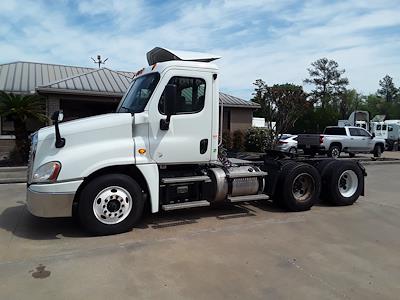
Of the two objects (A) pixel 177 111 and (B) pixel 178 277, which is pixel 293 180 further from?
(B) pixel 178 277

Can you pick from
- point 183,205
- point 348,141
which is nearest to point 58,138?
point 183,205

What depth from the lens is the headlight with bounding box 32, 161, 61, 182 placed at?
232 inches

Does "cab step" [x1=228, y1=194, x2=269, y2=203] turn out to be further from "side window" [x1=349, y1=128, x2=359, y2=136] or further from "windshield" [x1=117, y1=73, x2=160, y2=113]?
"side window" [x1=349, y1=128, x2=359, y2=136]

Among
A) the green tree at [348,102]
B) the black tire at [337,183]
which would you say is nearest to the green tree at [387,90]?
the green tree at [348,102]

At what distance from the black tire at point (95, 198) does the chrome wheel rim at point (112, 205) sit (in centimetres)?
3

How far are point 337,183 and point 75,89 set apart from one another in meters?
13.2

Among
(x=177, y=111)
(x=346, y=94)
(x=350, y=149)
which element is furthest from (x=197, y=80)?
(x=346, y=94)

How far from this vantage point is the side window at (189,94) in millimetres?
6797

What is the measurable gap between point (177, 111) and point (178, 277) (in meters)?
3.02

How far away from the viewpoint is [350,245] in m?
5.97

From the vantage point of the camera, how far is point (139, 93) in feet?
22.8

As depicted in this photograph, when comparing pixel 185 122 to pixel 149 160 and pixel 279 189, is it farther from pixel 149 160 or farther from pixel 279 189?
pixel 279 189

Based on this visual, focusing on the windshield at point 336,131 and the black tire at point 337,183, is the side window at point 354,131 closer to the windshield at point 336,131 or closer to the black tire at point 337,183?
the windshield at point 336,131

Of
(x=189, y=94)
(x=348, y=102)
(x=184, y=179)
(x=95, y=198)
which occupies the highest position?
(x=348, y=102)
